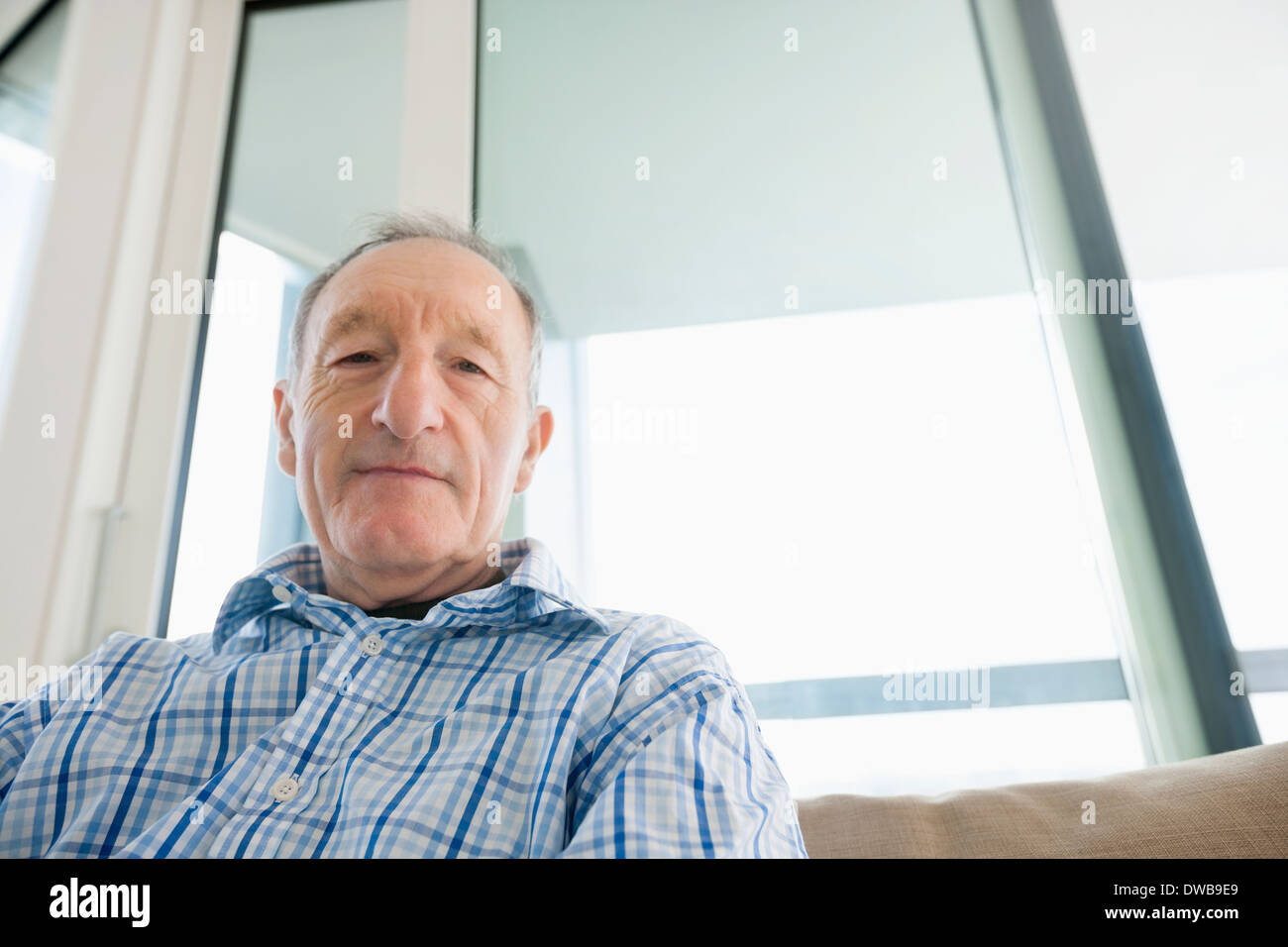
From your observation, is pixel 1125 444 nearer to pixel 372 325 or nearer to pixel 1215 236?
pixel 1215 236

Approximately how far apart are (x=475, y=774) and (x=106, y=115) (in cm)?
197

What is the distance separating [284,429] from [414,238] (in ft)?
1.06

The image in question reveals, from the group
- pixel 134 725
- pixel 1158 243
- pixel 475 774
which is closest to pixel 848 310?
pixel 1158 243

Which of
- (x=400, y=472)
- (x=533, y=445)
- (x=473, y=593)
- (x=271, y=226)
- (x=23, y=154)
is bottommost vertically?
(x=473, y=593)

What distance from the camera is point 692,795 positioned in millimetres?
545

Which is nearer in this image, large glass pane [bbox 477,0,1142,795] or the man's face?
the man's face

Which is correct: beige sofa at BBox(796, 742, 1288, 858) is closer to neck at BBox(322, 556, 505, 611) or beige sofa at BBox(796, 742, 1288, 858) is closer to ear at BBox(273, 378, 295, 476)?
neck at BBox(322, 556, 505, 611)

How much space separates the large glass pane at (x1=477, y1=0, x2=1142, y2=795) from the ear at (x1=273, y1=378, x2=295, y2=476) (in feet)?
1.70

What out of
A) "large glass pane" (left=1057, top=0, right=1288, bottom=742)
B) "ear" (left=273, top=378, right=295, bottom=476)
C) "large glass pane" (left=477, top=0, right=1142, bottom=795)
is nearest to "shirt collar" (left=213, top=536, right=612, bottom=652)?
"ear" (left=273, top=378, right=295, bottom=476)

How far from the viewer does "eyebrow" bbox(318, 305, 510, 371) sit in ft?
3.21

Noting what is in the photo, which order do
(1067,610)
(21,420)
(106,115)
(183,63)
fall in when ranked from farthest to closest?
(183,63)
(106,115)
(21,420)
(1067,610)

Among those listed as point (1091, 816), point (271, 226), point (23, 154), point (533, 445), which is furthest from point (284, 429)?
point (23, 154)

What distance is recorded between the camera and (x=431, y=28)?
186 centimetres
